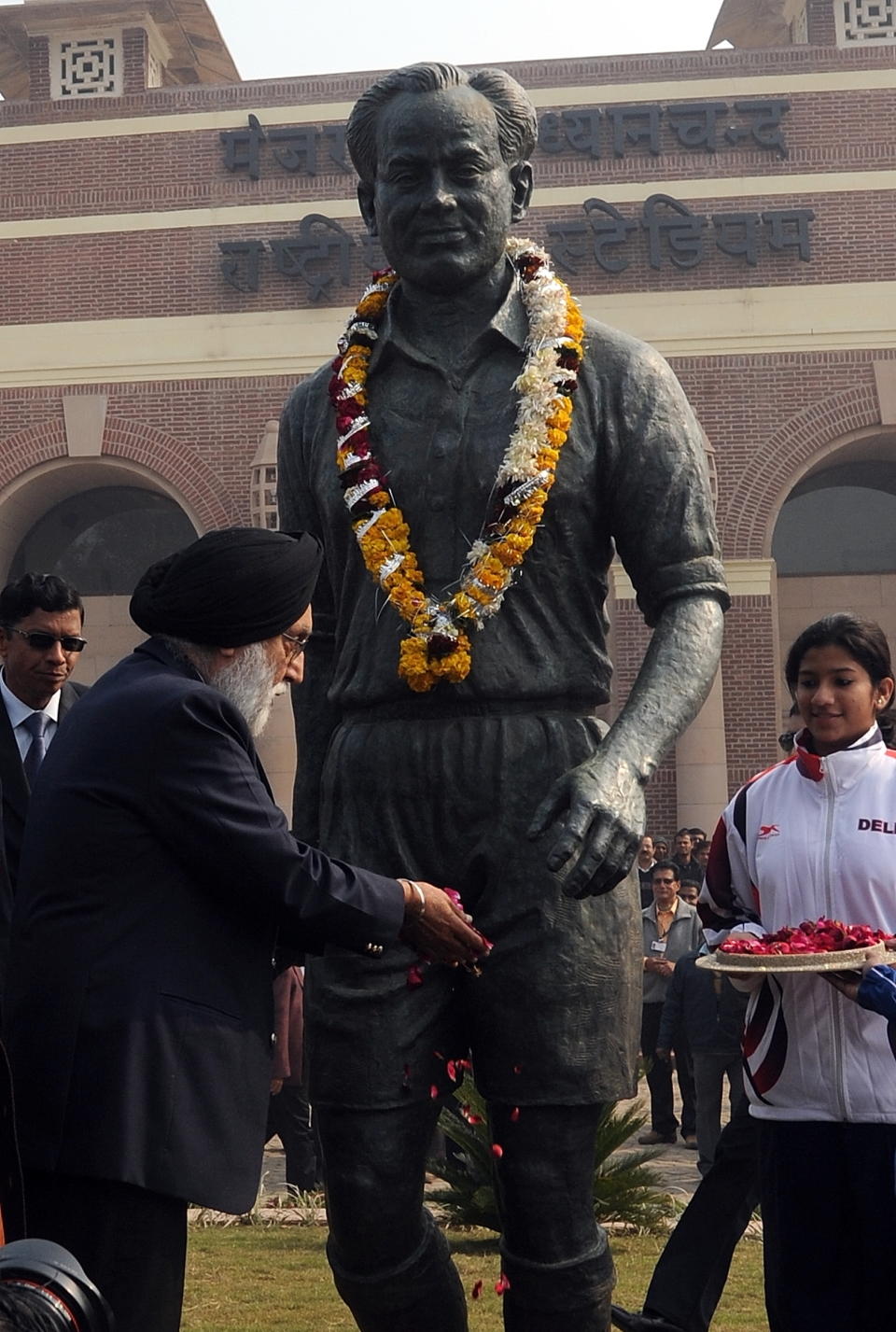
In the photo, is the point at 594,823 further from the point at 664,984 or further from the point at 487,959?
the point at 664,984

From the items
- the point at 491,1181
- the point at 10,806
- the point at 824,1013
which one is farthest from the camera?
the point at 491,1181

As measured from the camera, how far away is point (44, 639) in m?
5.98

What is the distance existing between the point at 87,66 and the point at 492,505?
25.3 m

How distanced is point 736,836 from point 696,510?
1192 millimetres

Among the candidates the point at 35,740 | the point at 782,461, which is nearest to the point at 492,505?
the point at 35,740

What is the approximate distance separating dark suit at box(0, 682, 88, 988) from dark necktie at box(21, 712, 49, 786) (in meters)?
0.05

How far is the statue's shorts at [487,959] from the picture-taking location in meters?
3.45

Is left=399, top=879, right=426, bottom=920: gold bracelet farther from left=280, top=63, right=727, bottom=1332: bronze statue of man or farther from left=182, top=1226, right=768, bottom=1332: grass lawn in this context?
left=182, top=1226, right=768, bottom=1332: grass lawn

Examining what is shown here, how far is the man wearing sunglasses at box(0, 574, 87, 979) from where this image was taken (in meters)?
5.80

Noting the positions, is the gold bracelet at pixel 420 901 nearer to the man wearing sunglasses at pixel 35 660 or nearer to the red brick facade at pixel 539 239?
the man wearing sunglasses at pixel 35 660

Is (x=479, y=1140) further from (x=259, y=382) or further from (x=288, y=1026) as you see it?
(x=259, y=382)

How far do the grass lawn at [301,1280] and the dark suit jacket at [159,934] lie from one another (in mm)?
3469

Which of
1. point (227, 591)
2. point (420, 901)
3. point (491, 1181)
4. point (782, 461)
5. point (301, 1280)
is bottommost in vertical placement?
point (301, 1280)

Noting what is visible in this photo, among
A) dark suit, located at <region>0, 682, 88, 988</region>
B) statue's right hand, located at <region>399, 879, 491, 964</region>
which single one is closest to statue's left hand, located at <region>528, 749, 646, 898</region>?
statue's right hand, located at <region>399, 879, 491, 964</region>
